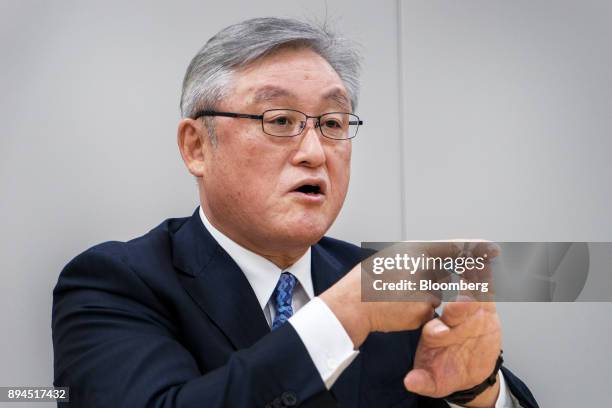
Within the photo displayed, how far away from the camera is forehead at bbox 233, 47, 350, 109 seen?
1.38m

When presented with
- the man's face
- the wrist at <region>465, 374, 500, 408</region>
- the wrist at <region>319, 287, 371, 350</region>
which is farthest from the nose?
the wrist at <region>465, 374, 500, 408</region>

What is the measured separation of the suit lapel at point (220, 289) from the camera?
1.34m

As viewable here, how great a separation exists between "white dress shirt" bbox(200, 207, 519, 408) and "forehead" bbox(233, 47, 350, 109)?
1.14 feet

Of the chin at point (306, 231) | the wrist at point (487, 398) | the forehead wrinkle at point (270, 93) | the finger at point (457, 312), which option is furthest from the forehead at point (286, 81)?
the wrist at point (487, 398)

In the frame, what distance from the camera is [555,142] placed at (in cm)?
207

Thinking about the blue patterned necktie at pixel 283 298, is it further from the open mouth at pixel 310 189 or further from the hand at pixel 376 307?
the hand at pixel 376 307

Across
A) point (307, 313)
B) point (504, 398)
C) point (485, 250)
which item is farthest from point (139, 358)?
Result: point (504, 398)

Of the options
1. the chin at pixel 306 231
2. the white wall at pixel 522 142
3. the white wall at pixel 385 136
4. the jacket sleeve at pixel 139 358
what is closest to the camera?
→ the jacket sleeve at pixel 139 358

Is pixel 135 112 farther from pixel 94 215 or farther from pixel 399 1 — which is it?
pixel 399 1

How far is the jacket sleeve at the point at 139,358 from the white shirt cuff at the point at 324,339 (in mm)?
15

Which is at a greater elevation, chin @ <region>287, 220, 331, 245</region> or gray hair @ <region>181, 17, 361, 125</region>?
gray hair @ <region>181, 17, 361, 125</region>

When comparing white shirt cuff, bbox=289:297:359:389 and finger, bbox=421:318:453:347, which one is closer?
white shirt cuff, bbox=289:297:359:389

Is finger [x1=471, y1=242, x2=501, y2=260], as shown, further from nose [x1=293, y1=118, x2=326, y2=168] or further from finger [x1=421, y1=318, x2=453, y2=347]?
nose [x1=293, y1=118, x2=326, y2=168]

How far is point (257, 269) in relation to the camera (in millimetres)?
1457
